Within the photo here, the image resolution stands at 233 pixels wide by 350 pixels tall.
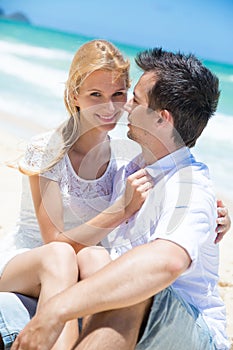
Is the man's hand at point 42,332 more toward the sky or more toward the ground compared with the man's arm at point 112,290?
more toward the ground

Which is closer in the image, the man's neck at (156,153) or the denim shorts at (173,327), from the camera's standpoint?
the denim shorts at (173,327)

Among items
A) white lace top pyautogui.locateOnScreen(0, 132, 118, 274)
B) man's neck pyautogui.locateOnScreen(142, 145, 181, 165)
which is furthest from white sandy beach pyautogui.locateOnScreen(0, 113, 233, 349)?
man's neck pyautogui.locateOnScreen(142, 145, 181, 165)

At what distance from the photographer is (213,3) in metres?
20.8

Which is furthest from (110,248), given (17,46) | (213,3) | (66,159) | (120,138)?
(213,3)

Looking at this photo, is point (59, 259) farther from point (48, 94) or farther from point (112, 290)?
point (48, 94)

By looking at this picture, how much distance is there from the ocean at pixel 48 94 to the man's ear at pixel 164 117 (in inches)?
8.3

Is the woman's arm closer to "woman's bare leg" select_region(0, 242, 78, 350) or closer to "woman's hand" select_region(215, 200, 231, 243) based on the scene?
"woman's bare leg" select_region(0, 242, 78, 350)

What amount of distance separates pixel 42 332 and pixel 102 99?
3.31 ft

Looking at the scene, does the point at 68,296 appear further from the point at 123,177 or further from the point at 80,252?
the point at 123,177

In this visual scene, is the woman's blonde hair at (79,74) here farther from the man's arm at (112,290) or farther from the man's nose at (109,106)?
the man's arm at (112,290)

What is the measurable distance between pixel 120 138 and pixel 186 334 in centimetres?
102

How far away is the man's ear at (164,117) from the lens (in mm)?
2225

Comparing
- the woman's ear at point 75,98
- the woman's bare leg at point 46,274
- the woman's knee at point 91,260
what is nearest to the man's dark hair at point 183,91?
the woman's ear at point 75,98

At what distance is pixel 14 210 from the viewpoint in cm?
431
